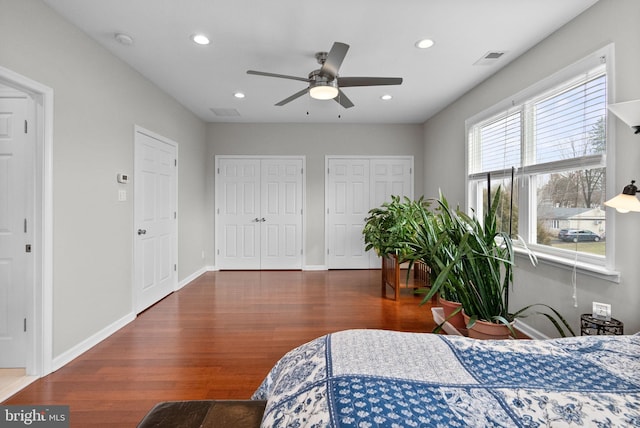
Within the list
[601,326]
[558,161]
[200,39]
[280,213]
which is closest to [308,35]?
[200,39]

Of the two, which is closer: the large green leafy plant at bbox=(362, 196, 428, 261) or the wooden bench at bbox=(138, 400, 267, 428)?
the wooden bench at bbox=(138, 400, 267, 428)

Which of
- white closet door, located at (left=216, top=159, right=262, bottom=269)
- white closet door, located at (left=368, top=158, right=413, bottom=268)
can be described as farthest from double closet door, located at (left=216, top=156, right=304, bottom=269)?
white closet door, located at (left=368, top=158, right=413, bottom=268)

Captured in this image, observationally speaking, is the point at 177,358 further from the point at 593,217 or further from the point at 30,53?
the point at 593,217

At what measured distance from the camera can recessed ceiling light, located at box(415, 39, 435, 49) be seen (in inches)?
101

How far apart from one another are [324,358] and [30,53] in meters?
2.71

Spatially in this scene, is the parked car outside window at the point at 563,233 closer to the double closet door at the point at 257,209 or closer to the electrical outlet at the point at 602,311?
the electrical outlet at the point at 602,311

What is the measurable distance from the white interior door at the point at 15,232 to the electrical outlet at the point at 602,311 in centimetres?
384

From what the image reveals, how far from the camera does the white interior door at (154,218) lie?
321 cm

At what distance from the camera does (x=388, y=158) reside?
17.4ft

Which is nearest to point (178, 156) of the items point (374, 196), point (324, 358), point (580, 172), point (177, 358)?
point (177, 358)

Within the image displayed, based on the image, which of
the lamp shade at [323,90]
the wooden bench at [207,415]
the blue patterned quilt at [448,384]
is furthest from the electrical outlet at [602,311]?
the lamp shade at [323,90]

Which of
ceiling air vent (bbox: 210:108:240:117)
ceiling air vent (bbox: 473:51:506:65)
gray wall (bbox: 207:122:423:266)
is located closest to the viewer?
ceiling air vent (bbox: 473:51:506:65)

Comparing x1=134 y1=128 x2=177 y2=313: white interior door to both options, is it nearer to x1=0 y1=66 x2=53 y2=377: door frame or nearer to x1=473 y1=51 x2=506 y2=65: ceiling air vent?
x1=0 y1=66 x2=53 y2=377: door frame

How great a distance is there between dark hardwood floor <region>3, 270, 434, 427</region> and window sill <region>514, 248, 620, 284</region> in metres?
1.16
